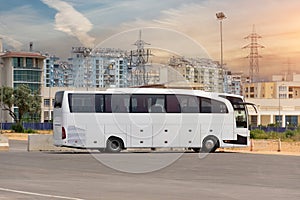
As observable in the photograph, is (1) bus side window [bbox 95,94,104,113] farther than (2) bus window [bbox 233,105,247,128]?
No

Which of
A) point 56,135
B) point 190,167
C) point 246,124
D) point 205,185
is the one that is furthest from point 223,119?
point 205,185

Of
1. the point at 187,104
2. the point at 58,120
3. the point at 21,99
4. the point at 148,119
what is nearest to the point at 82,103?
the point at 58,120

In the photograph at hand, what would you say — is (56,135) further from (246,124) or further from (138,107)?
(246,124)

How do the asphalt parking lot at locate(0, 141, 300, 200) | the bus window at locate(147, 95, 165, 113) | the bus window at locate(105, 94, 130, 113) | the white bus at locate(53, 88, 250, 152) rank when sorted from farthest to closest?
the bus window at locate(147, 95, 165, 113)
the bus window at locate(105, 94, 130, 113)
the white bus at locate(53, 88, 250, 152)
the asphalt parking lot at locate(0, 141, 300, 200)

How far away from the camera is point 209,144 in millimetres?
34156

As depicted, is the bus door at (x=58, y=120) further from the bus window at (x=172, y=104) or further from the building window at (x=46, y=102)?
the building window at (x=46, y=102)

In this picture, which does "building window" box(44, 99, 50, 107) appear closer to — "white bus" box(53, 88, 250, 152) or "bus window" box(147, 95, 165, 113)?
"white bus" box(53, 88, 250, 152)

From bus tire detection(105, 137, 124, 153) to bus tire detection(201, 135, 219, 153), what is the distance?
15.1 feet

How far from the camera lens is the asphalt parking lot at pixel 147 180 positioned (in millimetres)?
13750

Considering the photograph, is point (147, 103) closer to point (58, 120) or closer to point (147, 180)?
point (58, 120)

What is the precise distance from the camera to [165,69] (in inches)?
1228

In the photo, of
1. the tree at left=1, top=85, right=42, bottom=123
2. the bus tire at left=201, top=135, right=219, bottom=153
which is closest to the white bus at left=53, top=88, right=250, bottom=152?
the bus tire at left=201, top=135, right=219, bottom=153

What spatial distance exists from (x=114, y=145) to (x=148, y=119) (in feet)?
7.59

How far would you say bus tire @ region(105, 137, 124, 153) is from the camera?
3262cm
